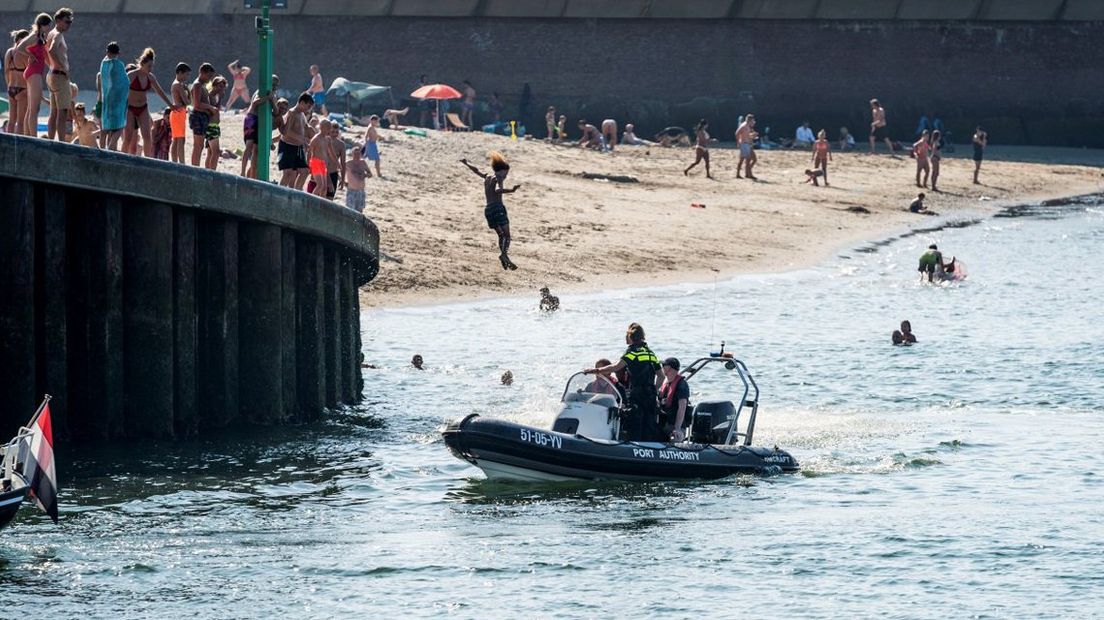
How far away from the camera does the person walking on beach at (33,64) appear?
63.3 feet

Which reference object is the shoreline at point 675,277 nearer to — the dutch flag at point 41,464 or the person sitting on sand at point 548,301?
the person sitting on sand at point 548,301

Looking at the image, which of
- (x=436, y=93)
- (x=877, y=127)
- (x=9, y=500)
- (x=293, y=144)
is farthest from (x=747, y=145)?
(x=9, y=500)

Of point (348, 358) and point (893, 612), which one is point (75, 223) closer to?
point (348, 358)

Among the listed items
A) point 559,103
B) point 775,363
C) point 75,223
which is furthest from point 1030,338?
point 559,103

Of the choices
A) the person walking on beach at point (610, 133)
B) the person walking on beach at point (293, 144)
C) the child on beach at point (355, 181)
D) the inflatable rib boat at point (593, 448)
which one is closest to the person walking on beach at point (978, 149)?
the person walking on beach at point (610, 133)

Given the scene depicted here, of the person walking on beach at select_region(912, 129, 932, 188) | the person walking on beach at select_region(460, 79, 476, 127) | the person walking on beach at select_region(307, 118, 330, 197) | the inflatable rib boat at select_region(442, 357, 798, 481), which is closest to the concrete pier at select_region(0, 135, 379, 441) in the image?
the person walking on beach at select_region(307, 118, 330, 197)

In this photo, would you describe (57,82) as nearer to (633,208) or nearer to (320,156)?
(320,156)

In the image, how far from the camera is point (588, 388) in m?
18.3

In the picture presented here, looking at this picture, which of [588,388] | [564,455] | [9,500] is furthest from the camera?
[588,388]

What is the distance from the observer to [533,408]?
23125 millimetres

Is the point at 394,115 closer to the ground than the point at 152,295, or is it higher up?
higher up

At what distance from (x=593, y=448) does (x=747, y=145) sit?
2920 centimetres

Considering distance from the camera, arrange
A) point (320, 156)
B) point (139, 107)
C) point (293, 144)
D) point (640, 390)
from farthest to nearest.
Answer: point (320, 156)
point (293, 144)
point (139, 107)
point (640, 390)

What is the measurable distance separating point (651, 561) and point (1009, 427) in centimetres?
882
